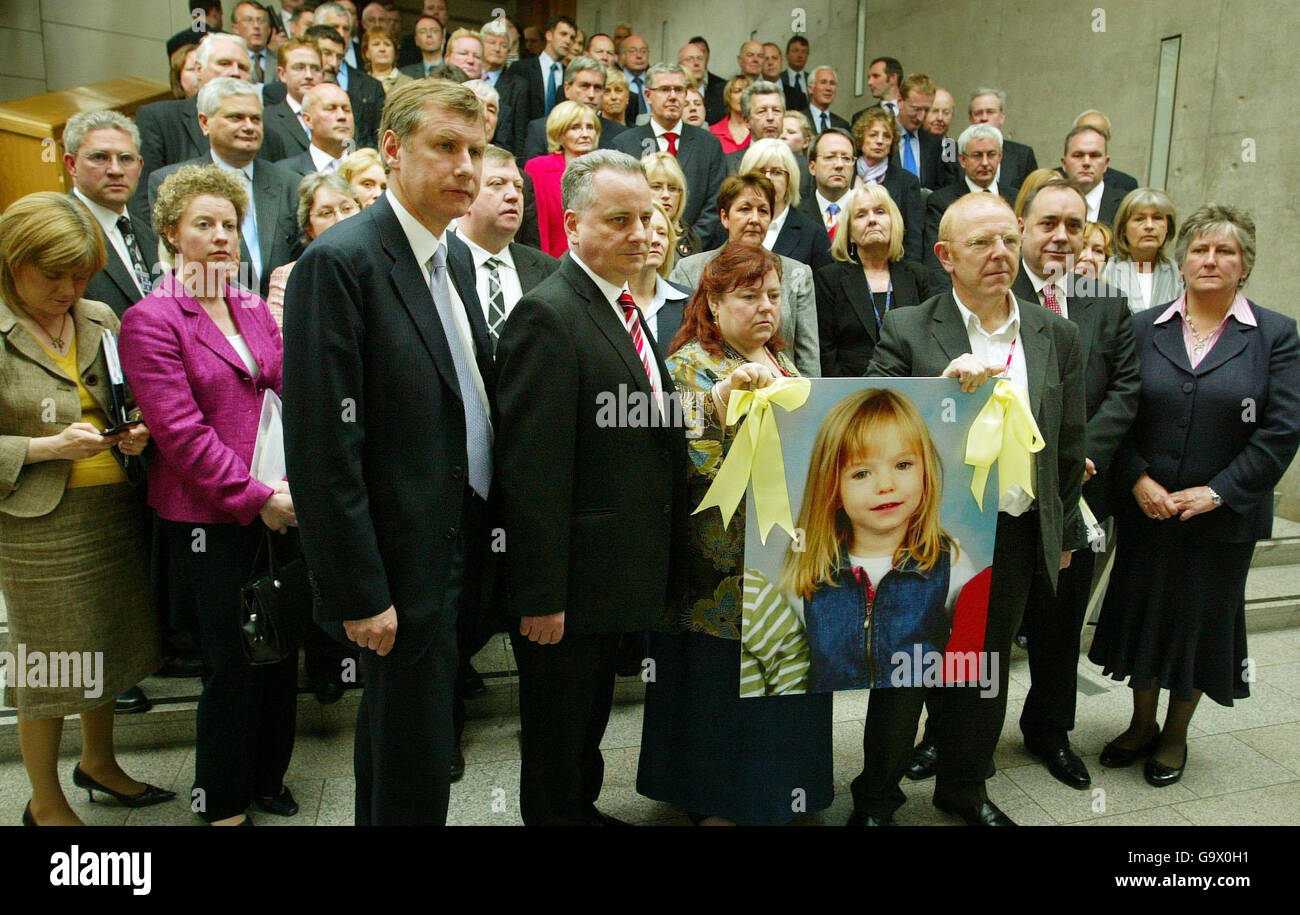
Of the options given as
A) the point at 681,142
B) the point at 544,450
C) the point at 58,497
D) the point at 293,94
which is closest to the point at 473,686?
the point at 58,497

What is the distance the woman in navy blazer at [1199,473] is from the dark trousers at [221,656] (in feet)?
9.07

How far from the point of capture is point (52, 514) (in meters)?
2.50

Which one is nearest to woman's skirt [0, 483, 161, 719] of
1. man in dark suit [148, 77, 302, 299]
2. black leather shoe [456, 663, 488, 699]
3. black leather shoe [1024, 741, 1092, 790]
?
black leather shoe [456, 663, 488, 699]

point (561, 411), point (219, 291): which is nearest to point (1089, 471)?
point (561, 411)

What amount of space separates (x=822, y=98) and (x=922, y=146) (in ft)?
4.82

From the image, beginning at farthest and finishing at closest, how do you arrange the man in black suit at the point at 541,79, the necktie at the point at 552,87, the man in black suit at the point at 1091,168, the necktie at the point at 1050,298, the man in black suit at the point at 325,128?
the necktie at the point at 552,87 < the man in black suit at the point at 541,79 < the man in black suit at the point at 1091,168 < the man in black suit at the point at 325,128 < the necktie at the point at 1050,298

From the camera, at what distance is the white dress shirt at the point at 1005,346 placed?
2.57 m

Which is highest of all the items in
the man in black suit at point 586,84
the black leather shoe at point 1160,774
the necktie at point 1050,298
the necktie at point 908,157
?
the man in black suit at point 586,84

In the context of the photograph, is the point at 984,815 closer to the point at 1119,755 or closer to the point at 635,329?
the point at 1119,755

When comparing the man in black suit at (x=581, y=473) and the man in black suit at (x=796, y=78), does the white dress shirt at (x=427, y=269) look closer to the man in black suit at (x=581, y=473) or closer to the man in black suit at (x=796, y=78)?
the man in black suit at (x=581, y=473)

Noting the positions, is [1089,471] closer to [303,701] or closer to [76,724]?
[303,701]

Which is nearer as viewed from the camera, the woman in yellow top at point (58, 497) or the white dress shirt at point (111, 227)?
the woman in yellow top at point (58, 497)

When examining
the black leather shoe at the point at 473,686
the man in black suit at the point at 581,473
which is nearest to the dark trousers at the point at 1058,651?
the man in black suit at the point at 581,473
